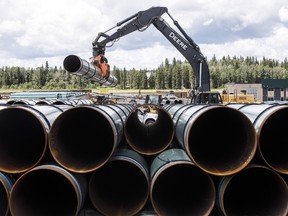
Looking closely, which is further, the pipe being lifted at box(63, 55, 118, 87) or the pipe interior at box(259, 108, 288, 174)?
the pipe being lifted at box(63, 55, 118, 87)

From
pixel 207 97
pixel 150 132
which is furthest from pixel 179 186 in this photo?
pixel 207 97

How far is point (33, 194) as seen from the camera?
4.30 metres

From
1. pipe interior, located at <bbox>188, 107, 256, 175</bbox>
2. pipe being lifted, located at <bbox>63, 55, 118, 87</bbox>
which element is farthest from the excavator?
pipe interior, located at <bbox>188, 107, 256, 175</bbox>

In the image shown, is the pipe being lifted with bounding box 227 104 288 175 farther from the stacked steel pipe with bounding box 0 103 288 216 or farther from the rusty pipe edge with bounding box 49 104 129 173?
the rusty pipe edge with bounding box 49 104 129 173

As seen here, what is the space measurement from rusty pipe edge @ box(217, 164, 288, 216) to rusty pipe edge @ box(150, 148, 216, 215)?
0.86 ft

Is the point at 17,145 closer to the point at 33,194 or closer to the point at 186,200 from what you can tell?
the point at 33,194

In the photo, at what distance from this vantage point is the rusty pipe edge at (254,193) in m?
3.93

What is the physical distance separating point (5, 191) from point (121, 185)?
152cm

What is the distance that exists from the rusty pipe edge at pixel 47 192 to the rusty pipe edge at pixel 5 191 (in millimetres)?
131

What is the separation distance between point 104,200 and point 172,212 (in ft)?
2.89

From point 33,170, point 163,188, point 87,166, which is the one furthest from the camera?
point 163,188

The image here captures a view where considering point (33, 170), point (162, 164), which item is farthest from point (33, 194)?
point (162, 164)

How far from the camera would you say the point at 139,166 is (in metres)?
4.25

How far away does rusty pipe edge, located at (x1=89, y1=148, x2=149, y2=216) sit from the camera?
13.9 feet
